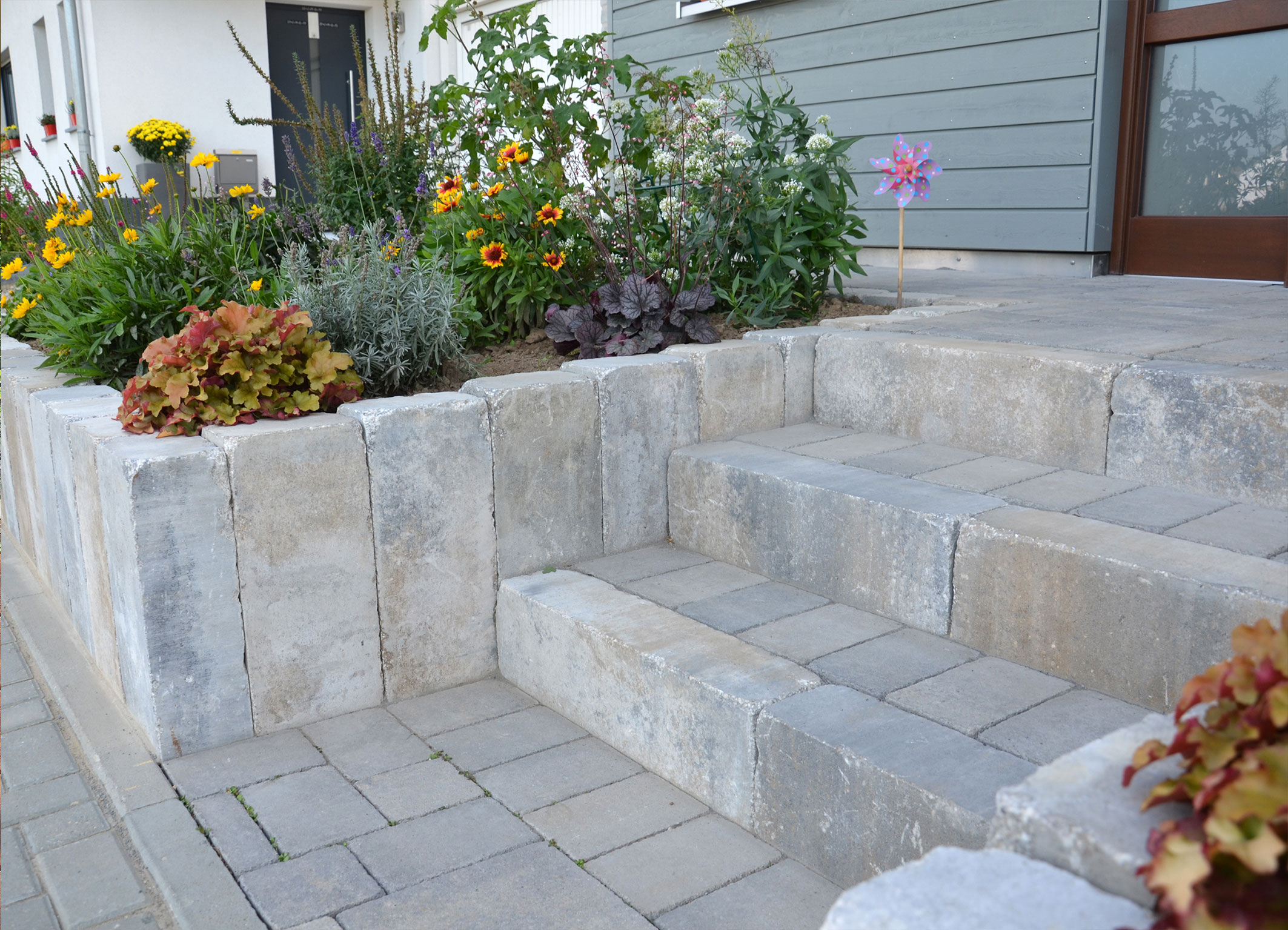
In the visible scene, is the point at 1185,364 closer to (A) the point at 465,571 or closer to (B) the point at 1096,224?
(A) the point at 465,571

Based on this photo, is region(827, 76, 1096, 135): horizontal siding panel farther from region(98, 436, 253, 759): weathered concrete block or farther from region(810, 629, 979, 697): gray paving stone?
region(98, 436, 253, 759): weathered concrete block

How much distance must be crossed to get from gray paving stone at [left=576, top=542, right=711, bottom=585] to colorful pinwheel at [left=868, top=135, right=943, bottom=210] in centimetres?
151

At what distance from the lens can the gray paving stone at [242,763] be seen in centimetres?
224

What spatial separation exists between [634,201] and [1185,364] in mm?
1973

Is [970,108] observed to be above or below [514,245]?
above

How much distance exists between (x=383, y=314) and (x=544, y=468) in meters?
0.74

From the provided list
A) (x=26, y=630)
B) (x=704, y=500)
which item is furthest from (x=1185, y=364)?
(x=26, y=630)

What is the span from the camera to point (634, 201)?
3.74 m

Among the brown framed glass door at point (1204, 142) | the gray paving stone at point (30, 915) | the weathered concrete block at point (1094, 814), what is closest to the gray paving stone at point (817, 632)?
the weathered concrete block at point (1094, 814)

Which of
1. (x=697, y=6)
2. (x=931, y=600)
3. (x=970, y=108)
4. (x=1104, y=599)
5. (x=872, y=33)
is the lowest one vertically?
(x=931, y=600)

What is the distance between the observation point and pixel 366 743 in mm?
2410

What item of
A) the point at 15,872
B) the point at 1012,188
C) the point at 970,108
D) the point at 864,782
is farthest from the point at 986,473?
the point at 970,108

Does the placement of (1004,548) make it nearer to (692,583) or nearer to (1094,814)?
(692,583)

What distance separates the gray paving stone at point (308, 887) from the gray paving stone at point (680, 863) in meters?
0.43
